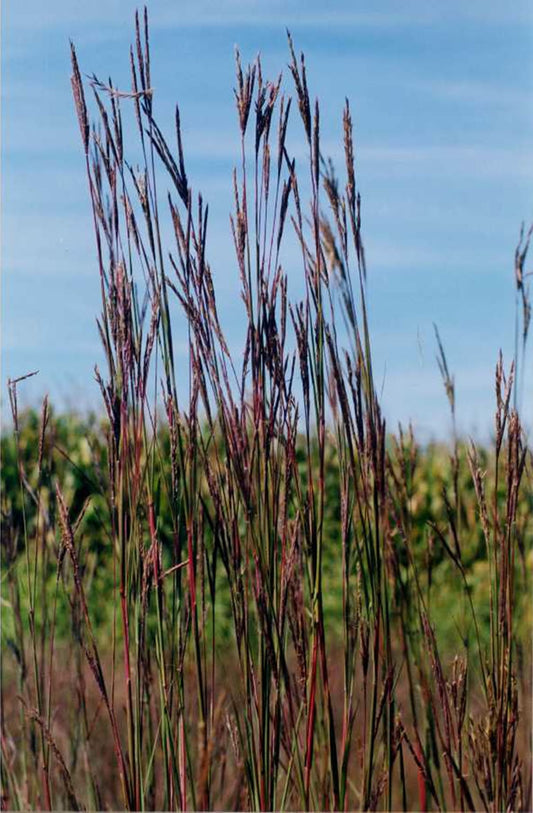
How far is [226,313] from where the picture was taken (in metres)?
1.69

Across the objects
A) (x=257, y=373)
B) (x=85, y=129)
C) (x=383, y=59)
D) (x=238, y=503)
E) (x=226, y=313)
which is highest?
(x=383, y=59)

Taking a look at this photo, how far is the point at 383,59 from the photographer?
1923 millimetres

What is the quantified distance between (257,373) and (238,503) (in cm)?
20

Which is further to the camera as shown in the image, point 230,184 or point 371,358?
point 230,184

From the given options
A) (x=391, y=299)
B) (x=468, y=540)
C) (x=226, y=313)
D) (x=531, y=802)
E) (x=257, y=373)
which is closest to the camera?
(x=257, y=373)

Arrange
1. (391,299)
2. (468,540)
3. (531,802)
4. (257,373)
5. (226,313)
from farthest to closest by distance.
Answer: (468,540)
(391,299)
(531,802)
(226,313)
(257,373)

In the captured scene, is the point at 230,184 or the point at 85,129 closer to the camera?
the point at 85,129

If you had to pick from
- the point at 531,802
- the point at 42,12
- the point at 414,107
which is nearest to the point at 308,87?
the point at 414,107

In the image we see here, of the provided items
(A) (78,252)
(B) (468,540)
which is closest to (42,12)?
(A) (78,252)

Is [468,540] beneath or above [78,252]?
beneath

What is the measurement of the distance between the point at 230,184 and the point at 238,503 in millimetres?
585

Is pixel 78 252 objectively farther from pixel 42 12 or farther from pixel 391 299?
pixel 391 299

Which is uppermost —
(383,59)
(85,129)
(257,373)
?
(383,59)

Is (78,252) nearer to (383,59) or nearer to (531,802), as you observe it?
(383,59)
